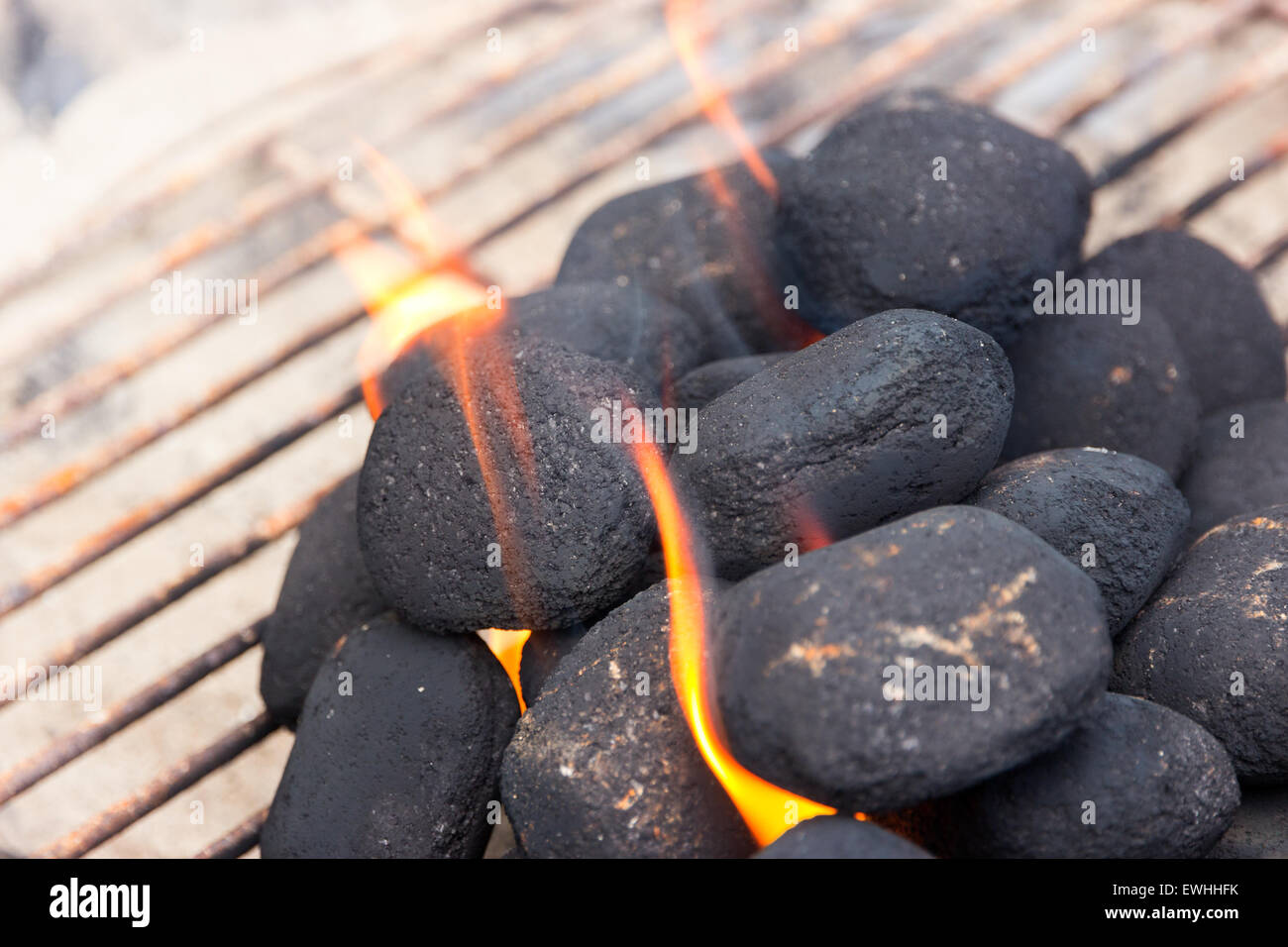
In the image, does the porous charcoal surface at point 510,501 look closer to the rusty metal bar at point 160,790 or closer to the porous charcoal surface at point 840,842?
the porous charcoal surface at point 840,842

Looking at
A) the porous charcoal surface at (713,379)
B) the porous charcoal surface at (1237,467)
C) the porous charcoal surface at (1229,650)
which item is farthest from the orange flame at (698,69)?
the porous charcoal surface at (1229,650)

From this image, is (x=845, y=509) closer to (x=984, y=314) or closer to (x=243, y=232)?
(x=984, y=314)

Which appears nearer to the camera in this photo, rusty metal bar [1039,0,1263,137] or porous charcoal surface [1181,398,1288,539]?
porous charcoal surface [1181,398,1288,539]

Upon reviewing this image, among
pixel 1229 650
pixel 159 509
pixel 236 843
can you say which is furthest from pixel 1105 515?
pixel 159 509

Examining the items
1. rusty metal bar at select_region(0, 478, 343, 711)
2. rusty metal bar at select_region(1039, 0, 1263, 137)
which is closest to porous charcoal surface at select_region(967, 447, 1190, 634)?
rusty metal bar at select_region(0, 478, 343, 711)

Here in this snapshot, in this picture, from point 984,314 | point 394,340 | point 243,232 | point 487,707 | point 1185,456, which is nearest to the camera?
point 487,707

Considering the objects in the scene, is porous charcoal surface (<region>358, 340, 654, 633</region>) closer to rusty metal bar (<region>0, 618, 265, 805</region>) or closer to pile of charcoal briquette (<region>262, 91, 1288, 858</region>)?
pile of charcoal briquette (<region>262, 91, 1288, 858</region>)

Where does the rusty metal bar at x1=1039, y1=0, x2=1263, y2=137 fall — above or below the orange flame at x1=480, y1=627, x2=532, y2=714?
above

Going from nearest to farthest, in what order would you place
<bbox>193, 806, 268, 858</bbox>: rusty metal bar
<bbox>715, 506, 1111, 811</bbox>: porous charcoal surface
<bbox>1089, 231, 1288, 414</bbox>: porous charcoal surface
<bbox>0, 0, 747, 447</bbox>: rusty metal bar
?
<bbox>715, 506, 1111, 811</bbox>: porous charcoal surface
<bbox>193, 806, 268, 858</bbox>: rusty metal bar
<bbox>1089, 231, 1288, 414</bbox>: porous charcoal surface
<bbox>0, 0, 747, 447</bbox>: rusty metal bar
